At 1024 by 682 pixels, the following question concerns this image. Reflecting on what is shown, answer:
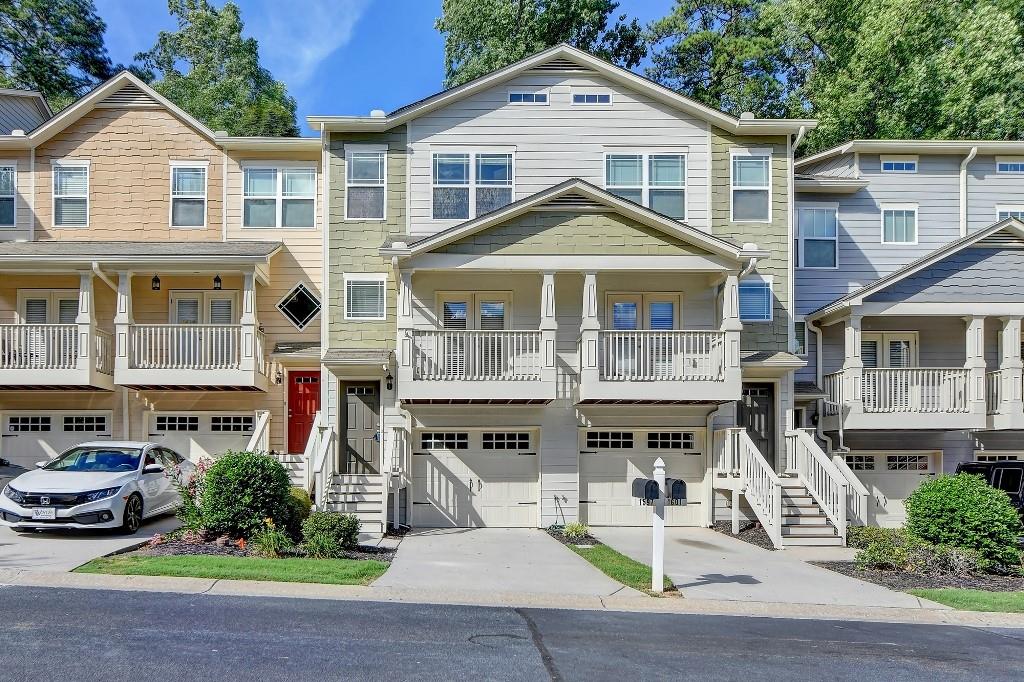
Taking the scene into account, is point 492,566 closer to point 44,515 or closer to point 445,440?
point 445,440

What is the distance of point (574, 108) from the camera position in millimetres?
18703

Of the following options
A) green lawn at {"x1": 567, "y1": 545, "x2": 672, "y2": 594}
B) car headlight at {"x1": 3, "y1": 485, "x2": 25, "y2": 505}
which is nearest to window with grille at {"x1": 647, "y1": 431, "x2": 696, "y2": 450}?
→ green lawn at {"x1": 567, "y1": 545, "x2": 672, "y2": 594}

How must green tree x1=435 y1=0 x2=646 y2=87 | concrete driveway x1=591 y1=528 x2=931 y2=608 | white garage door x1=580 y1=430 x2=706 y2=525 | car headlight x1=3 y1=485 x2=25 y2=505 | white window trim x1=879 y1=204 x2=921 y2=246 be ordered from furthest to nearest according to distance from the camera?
green tree x1=435 y1=0 x2=646 y2=87, white window trim x1=879 y1=204 x2=921 y2=246, white garage door x1=580 y1=430 x2=706 y2=525, car headlight x1=3 y1=485 x2=25 y2=505, concrete driveway x1=591 y1=528 x2=931 y2=608

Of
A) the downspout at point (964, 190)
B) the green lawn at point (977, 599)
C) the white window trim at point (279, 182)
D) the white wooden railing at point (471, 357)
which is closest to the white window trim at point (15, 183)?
the white window trim at point (279, 182)

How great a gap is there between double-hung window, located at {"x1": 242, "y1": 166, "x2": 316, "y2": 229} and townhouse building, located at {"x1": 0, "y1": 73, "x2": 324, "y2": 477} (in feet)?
0.11

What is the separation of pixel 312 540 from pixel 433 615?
4078mm

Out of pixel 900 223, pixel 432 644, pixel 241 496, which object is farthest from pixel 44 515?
pixel 900 223

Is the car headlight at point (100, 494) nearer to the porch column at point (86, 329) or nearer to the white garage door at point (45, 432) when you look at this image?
the porch column at point (86, 329)

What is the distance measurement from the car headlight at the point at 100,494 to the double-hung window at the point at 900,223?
58.4ft

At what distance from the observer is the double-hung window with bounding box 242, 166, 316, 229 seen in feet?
63.9

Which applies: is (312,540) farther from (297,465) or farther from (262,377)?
(262,377)

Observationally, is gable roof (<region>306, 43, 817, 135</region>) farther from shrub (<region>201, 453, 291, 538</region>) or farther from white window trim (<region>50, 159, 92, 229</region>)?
shrub (<region>201, 453, 291, 538</region>)

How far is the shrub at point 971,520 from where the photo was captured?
12781mm

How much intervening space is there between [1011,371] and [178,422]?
60.3 ft
